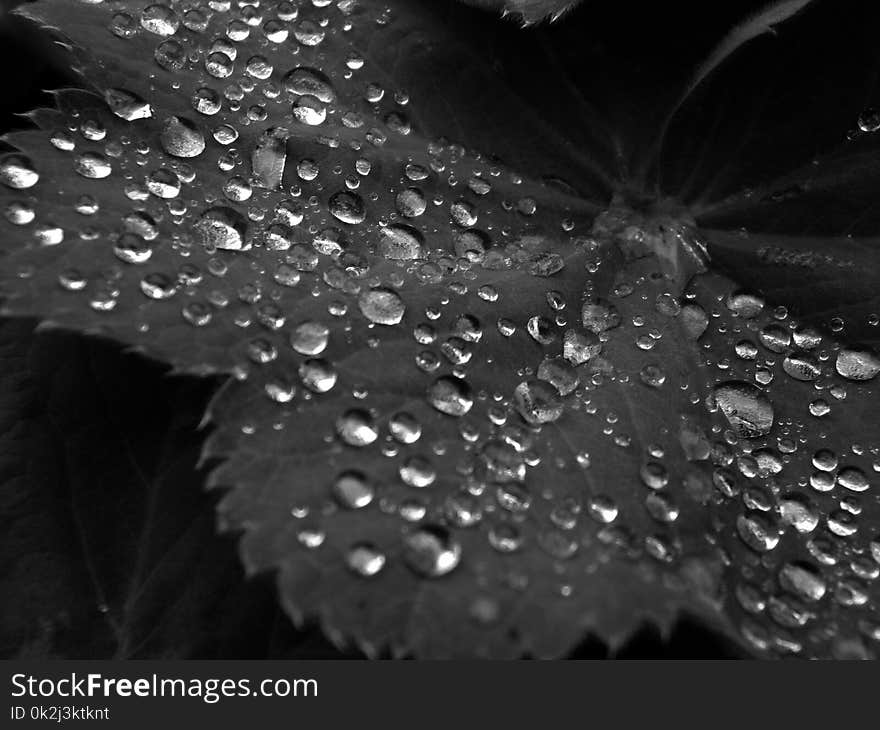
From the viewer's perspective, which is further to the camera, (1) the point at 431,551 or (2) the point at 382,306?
(2) the point at 382,306

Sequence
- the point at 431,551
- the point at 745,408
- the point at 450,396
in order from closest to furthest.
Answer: the point at 431,551 < the point at 450,396 < the point at 745,408


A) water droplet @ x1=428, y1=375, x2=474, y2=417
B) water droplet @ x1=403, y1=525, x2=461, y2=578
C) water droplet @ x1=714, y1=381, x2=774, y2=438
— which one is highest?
water droplet @ x1=714, y1=381, x2=774, y2=438

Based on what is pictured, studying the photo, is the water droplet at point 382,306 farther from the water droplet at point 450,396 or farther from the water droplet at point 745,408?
the water droplet at point 745,408

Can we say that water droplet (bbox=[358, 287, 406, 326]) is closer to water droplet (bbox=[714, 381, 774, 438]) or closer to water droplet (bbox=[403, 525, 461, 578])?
water droplet (bbox=[403, 525, 461, 578])

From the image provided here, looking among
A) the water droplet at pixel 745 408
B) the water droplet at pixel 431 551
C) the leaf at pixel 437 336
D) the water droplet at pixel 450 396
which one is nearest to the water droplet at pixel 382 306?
the leaf at pixel 437 336

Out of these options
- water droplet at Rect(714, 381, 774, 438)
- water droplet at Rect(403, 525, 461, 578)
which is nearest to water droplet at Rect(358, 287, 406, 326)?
water droplet at Rect(403, 525, 461, 578)

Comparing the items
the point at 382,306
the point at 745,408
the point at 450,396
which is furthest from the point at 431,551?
the point at 745,408

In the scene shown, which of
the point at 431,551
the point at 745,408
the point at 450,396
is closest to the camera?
the point at 431,551

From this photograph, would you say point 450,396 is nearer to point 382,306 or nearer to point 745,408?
point 382,306
